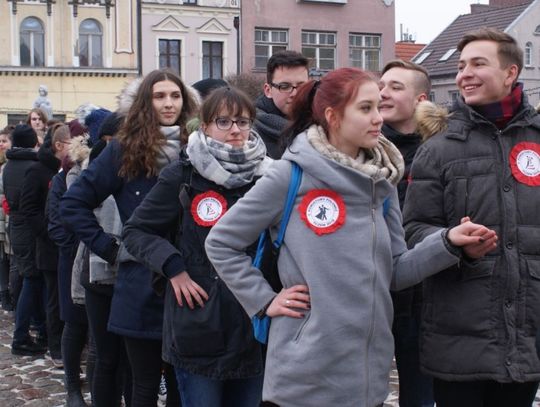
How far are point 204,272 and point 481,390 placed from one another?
4.19 feet

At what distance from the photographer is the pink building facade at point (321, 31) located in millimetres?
38128

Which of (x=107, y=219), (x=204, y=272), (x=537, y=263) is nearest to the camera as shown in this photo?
(x=537, y=263)

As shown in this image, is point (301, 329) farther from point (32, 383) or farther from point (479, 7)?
point (479, 7)

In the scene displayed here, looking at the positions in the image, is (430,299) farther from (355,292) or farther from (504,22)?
(504,22)

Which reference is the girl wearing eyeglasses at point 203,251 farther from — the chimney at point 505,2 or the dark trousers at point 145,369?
the chimney at point 505,2

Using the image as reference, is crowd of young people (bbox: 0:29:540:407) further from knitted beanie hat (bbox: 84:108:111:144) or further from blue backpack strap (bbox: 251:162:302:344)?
knitted beanie hat (bbox: 84:108:111:144)

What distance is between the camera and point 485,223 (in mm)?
3502

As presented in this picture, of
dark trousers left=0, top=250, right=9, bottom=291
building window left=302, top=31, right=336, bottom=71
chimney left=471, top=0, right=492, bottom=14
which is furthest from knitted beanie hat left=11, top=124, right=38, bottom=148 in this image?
chimney left=471, top=0, right=492, bottom=14

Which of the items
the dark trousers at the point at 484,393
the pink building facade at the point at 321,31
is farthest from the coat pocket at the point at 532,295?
the pink building facade at the point at 321,31

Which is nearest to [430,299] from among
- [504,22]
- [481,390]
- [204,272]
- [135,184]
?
[481,390]

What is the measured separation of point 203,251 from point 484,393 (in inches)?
53.0

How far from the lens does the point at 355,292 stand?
10.3 feet

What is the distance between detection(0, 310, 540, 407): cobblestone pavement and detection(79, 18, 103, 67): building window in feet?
93.1

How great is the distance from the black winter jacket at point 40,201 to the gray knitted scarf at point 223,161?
406 centimetres
